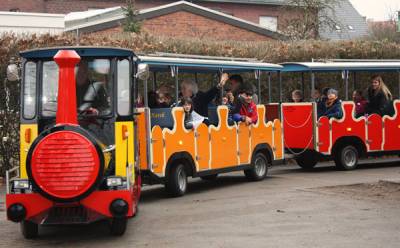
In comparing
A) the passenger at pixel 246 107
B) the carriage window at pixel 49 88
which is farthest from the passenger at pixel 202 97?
the carriage window at pixel 49 88

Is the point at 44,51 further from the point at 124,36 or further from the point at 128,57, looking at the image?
the point at 124,36

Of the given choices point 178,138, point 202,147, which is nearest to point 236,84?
point 202,147

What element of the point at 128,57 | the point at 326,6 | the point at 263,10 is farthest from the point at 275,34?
the point at 128,57

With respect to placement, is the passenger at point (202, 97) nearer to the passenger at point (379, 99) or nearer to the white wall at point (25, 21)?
the passenger at point (379, 99)

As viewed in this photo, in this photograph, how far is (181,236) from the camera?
9.16 meters

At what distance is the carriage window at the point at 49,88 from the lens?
9594mm

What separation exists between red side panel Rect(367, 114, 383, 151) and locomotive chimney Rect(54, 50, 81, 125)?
32.5 ft

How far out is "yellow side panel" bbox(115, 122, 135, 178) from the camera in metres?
9.08

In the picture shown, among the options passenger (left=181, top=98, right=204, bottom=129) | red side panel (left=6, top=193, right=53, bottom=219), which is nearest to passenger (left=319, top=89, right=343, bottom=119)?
passenger (left=181, top=98, right=204, bottom=129)

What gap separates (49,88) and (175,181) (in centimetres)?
350

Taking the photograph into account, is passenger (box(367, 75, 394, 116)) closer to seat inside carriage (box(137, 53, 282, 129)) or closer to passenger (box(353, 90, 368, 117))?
passenger (box(353, 90, 368, 117))

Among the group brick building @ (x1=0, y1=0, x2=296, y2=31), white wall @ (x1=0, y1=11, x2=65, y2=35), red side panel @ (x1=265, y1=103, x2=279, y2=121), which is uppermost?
brick building @ (x1=0, y1=0, x2=296, y2=31)

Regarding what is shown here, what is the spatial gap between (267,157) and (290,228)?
5791mm

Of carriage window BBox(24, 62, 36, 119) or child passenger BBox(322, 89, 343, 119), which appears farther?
child passenger BBox(322, 89, 343, 119)
